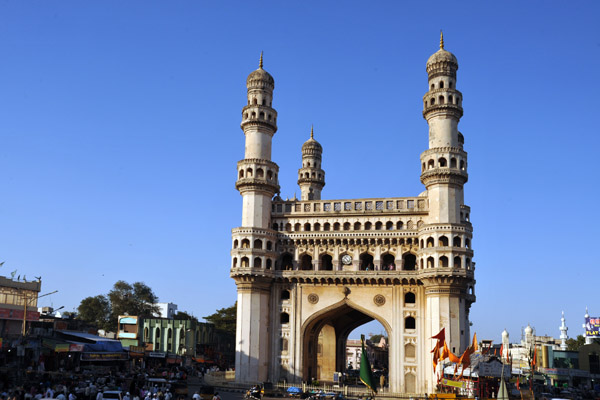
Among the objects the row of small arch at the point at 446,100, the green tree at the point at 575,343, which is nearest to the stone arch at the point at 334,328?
the row of small arch at the point at 446,100

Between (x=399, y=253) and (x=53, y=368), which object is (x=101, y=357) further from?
(x=399, y=253)

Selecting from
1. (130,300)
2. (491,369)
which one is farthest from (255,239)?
(130,300)

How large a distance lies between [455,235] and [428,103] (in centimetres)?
1254

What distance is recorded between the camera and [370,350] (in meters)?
119

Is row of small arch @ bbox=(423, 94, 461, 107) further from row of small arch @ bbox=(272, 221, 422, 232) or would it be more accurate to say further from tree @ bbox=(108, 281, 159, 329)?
tree @ bbox=(108, 281, 159, 329)

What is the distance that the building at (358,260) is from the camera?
2060 inches

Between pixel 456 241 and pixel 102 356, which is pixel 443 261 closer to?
pixel 456 241

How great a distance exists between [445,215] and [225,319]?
53349 mm

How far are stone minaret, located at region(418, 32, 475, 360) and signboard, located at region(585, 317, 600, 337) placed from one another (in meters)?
35.4

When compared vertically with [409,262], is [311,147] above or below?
above

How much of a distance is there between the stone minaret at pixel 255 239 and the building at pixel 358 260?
0.09m

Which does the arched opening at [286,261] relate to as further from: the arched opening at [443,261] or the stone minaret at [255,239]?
the arched opening at [443,261]

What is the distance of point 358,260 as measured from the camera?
56250 mm

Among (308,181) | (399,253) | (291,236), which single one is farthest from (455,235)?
(308,181)
